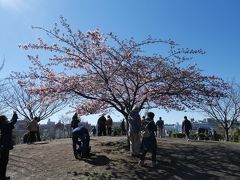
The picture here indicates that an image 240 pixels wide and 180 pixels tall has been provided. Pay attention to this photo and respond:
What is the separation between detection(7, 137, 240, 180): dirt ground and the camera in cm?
1218

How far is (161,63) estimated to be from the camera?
15414mm

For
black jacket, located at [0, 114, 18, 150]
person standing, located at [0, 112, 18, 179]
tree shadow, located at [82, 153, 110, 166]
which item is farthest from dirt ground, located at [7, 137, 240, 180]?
black jacket, located at [0, 114, 18, 150]

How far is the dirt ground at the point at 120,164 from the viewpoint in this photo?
40.0 feet

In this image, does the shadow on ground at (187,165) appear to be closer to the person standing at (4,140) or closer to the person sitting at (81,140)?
the person sitting at (81,140)

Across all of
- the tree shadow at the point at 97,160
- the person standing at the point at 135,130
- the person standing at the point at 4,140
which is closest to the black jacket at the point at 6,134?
the person standing at the point at 4,140

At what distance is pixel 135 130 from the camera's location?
13805 mm

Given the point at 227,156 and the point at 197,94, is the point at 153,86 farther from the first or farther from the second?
the point at 227,156

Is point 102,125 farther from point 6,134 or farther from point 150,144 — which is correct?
point 6,134

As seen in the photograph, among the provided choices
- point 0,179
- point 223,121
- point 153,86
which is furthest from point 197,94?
point 223,121

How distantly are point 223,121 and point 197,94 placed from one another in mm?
31770

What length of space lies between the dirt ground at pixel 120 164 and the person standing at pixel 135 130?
1.29ft

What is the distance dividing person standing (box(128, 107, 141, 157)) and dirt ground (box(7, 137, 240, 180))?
1.29 feet

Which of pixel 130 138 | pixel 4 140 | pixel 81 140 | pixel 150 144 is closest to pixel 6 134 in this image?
pixel 4 140

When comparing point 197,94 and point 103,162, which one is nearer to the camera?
point 103,162
